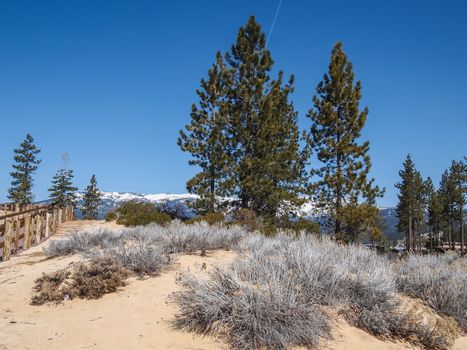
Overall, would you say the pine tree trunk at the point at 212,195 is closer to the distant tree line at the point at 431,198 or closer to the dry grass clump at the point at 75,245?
the dry grass clump at the point at 75,245

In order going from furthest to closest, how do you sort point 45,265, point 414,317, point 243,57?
point 243,57 → point 45,265 → point 414,317

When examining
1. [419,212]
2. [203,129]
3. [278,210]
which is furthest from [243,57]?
[419,212]

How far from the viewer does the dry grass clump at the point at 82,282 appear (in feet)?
19.2

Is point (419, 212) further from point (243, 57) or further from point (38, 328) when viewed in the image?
point (38, 328)

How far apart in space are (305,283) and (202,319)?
5.38ft

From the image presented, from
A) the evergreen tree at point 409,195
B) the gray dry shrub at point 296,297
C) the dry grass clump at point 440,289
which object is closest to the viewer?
the gray dry shrub at point 296,297

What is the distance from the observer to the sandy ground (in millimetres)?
4359

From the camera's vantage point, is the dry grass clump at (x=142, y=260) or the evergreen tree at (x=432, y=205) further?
→ the evergreen tree at (x=432, y=205)

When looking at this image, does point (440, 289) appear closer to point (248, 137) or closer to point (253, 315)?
point (253, 315)

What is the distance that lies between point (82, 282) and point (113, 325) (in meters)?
1.59

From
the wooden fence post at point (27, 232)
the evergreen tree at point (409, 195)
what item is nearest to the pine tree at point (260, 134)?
the wooden fence post at point (27, 232)

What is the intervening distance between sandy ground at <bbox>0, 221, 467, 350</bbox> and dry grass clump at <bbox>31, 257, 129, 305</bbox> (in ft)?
0.44

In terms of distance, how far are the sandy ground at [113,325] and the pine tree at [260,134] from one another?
1556 centimetres

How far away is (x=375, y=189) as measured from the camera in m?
21.8
